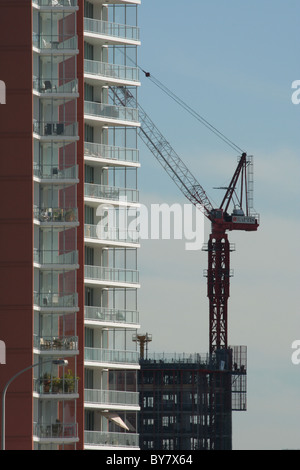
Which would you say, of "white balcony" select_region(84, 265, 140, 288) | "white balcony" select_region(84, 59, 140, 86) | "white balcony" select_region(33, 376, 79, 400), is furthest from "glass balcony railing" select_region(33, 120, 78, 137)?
"white balcony" select_region(33, 376, 79, 400)

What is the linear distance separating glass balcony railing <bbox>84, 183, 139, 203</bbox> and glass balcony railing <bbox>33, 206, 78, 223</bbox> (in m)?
6.69

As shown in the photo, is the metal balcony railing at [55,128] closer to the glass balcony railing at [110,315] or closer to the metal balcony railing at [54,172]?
the metal balcony railing at [54,172]

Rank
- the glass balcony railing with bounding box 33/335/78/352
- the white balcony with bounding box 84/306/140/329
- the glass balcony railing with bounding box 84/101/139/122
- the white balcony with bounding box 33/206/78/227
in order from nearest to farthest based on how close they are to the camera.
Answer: the glass balcony railing with bounding box 33/335/78/352 → the white balcony with bounding box 33/206/78/227 → the white balcony with bounding box 84/306/140/329 → the glass balcony railing with bounding box 84/101/139/122

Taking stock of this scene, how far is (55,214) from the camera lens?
4483 inches

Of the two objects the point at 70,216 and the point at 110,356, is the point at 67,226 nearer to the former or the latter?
the point at 70,216

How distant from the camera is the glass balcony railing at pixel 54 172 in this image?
370 feet

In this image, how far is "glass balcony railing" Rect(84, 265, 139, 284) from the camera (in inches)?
4751

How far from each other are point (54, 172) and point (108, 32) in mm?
17991

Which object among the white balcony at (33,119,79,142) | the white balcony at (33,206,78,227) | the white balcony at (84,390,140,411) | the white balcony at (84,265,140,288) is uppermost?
the white balcony at (33,119,79,142)

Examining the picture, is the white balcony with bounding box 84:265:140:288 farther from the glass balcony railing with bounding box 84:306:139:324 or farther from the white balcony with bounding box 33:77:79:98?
the white balcony with bounding box 33:77:79:98
